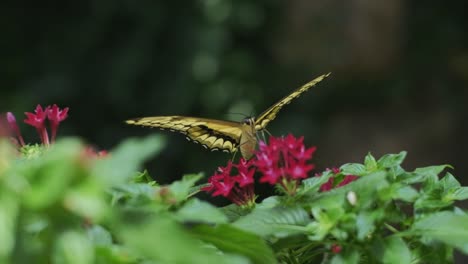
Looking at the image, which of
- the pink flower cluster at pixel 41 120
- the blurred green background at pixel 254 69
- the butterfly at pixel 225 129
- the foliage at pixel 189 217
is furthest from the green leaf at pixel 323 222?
the blurred green background at pixel 254 69

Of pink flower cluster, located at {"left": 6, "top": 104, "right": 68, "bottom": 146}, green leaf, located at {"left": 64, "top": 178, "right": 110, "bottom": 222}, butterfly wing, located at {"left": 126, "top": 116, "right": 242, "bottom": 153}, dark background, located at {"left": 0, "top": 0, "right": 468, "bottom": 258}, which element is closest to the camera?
green leaf, located at {"left": 64, "top": 178, "right": 110, "bottom": 222}

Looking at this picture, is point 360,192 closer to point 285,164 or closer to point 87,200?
point 285,164

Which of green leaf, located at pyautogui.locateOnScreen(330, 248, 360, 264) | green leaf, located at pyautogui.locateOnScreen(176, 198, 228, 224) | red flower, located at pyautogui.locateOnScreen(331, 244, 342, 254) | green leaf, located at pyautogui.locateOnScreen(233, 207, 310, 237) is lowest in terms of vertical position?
green leaf, located at pyautogui.locateOnScreen(330, 248, 360, 264)

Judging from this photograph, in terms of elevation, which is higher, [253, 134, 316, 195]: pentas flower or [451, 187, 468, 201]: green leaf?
[253, 134, 316, 195]: pentas flower

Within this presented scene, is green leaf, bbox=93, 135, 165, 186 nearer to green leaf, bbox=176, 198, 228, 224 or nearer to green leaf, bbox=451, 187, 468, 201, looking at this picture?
green leaf, bbox=176, 198, 228, 224

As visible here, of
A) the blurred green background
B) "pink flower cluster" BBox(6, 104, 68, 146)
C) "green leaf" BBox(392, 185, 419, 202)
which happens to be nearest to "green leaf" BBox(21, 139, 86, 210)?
"green leaf" BBox(392, 185, 419, 202)

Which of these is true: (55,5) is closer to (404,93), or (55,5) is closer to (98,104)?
(98,104)
